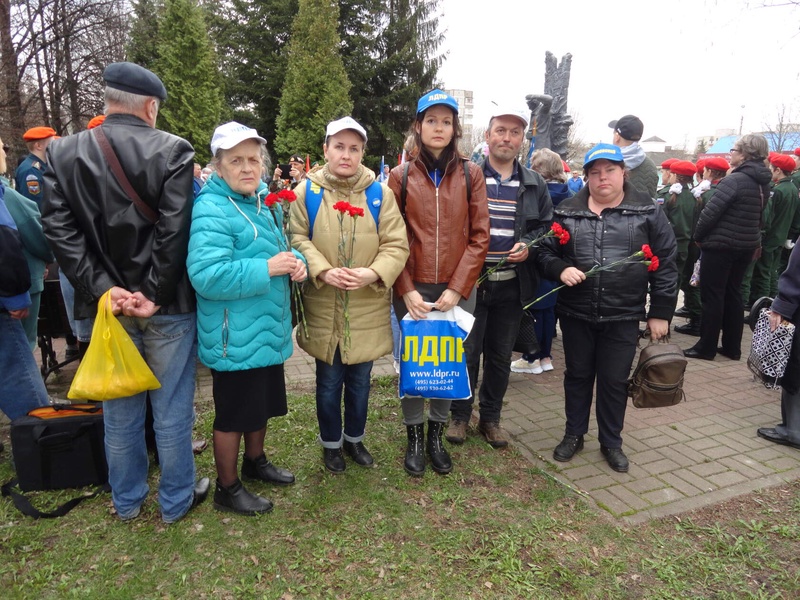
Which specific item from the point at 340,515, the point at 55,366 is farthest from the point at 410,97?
the point at 340,515

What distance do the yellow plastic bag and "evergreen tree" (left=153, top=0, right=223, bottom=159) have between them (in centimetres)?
1717

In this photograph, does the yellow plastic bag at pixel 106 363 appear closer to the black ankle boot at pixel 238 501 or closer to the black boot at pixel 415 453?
the black ankle boot at pixel 238 501

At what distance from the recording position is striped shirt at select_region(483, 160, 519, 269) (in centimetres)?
354

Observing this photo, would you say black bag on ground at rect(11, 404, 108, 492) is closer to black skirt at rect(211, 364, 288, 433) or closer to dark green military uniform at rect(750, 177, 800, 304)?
black skirt at rect(211, 364, 288, 433)

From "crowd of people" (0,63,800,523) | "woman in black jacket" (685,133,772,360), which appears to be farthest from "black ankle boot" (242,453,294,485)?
"woman in black jacket" (685,133,772,360)

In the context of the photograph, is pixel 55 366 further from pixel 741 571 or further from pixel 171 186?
pixel 741 571

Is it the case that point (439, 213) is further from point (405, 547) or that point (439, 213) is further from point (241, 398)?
point (405, 547)

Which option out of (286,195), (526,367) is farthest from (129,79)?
(526,367)

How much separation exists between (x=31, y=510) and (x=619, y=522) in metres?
3.21

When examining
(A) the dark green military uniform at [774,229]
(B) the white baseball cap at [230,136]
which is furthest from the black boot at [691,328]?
(B) the white baseball cap at [230,136]

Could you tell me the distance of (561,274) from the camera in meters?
3.38

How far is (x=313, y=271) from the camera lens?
9.42ft

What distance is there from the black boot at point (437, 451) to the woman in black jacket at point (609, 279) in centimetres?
81

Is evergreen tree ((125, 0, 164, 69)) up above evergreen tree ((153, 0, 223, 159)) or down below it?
above
